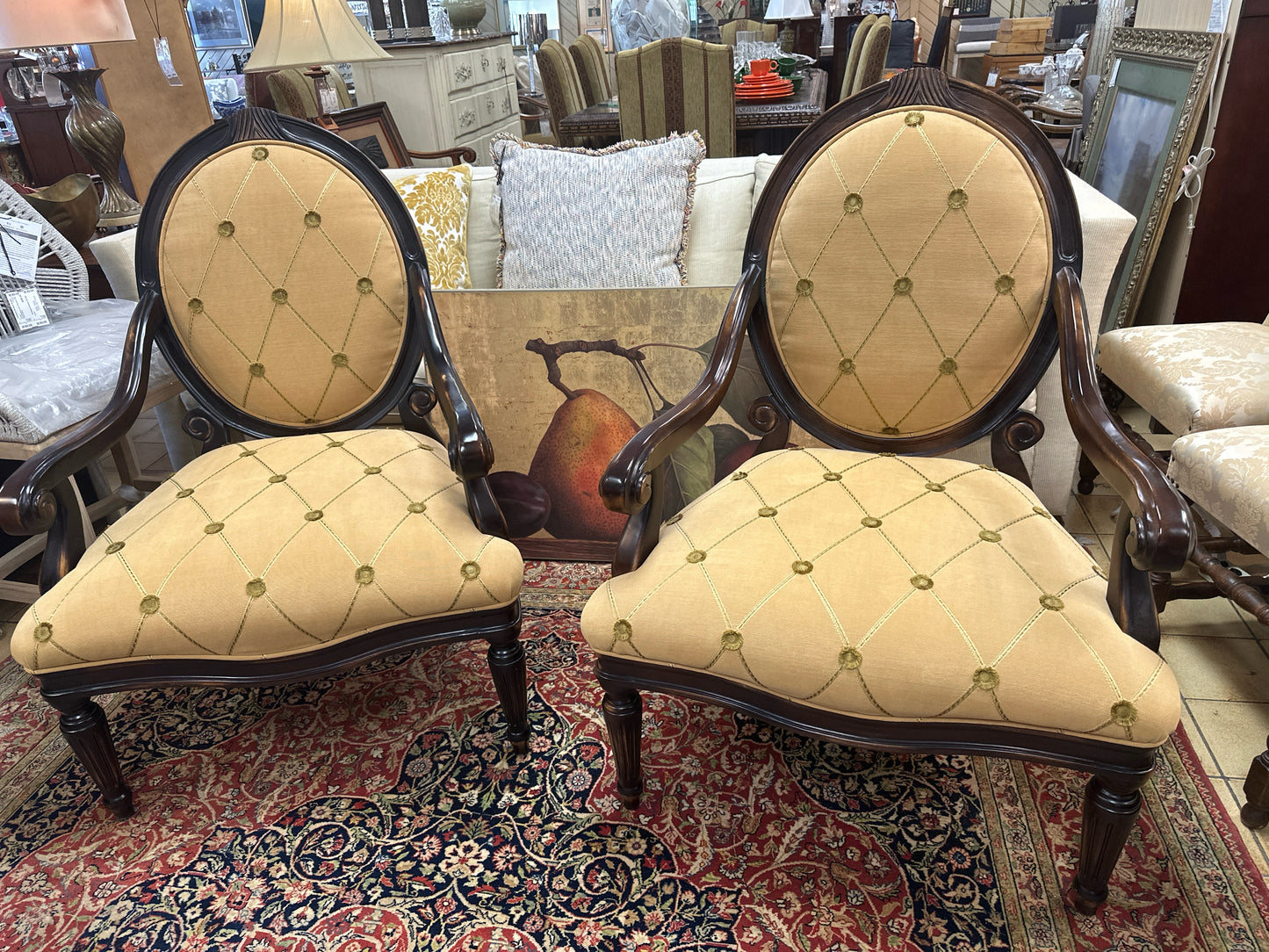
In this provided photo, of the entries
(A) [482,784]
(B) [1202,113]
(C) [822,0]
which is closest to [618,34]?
(C) [822,0]

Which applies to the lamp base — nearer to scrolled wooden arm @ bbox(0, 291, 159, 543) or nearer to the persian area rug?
scrolled wooden arm @ bbox(0, 291, 159, 543)

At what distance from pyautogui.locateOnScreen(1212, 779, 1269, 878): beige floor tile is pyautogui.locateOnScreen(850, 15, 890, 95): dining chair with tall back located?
328 cm

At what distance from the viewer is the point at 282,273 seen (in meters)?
1.54

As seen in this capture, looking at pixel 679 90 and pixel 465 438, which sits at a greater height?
pixel 679 90

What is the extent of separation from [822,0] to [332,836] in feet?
28.2

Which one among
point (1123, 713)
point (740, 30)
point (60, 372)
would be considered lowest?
point (1123, 713)

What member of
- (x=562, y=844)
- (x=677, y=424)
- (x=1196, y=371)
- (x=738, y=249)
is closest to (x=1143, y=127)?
(x=1196, y=371)

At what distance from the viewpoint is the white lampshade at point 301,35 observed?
2.36 meters

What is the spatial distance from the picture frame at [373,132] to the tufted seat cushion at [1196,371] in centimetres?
221

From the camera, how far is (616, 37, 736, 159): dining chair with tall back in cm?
317

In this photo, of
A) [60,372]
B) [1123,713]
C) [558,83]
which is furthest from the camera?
[558,83]

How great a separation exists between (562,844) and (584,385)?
3.23 feet

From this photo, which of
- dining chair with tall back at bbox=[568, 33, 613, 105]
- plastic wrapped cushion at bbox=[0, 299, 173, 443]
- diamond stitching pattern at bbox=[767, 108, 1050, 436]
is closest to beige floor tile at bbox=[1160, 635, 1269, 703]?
diamond stitching pattern at bbox=[767, 108, 1050, 436]

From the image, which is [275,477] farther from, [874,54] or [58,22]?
[874,54]
